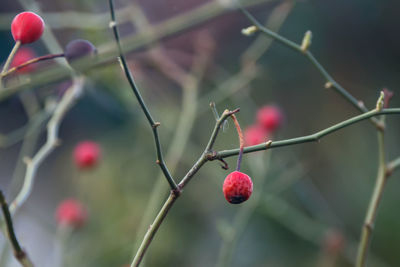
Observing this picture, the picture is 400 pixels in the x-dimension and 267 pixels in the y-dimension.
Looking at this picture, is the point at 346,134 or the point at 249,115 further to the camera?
the point at 346,134

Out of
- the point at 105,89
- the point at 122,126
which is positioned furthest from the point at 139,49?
the point at 122,126

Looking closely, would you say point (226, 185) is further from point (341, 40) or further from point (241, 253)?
point (341, 40)

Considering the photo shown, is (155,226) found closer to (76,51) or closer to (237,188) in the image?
(237,188)

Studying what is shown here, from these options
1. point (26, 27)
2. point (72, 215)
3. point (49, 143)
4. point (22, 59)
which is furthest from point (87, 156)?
point (26, 27)

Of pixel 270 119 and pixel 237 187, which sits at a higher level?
pixel 237 187

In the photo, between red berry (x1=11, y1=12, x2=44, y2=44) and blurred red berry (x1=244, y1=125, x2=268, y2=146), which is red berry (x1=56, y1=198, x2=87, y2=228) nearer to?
blurred red berry (x1=244, y1=125, x2=268, y2=146)

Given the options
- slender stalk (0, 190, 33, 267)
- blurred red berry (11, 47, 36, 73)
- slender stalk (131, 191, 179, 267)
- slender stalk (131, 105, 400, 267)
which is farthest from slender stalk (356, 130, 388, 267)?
blurred red berry (11, 47, 36, 73)
